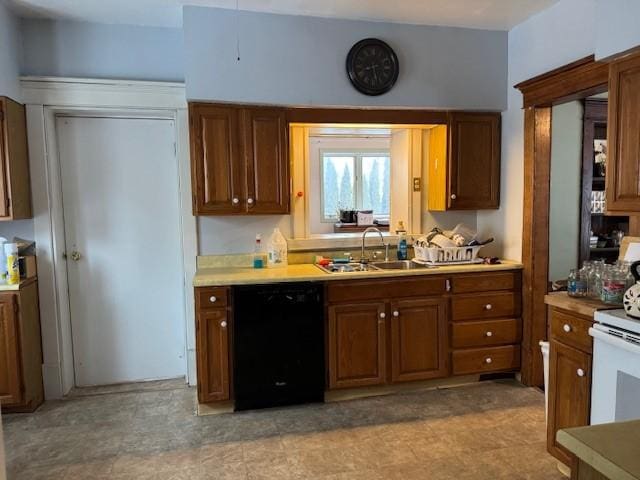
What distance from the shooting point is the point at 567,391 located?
7.54ft

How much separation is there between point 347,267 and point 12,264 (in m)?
2.18

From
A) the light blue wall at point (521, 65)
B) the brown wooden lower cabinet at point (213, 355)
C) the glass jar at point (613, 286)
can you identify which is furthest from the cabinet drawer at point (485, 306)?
the brown wooden lower cabinet at point (213, 355)

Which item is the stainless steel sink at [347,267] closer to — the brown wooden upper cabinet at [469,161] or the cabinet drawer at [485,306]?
the cabinet drawer at [485,306]

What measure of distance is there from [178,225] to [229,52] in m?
1.33

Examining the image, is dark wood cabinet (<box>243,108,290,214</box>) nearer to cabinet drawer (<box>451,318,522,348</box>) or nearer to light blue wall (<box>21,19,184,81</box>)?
light blue wall (<box>21,19,184,81</box>)

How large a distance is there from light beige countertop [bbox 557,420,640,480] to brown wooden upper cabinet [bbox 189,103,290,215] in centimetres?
256

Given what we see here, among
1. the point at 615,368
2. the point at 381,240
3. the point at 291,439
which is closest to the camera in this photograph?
the point at 615,368

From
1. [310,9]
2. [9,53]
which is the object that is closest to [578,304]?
[310,9]

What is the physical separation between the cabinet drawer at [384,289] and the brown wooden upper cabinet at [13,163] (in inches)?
82.0

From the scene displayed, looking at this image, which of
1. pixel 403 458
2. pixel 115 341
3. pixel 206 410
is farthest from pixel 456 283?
pixel 115 341

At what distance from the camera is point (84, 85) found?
3299 millimetres

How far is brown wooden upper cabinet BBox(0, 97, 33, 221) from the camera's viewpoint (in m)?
2.98

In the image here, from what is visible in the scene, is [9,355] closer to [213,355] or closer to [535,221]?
[213,355]

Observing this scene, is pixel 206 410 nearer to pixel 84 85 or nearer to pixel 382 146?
pixel 84 85
